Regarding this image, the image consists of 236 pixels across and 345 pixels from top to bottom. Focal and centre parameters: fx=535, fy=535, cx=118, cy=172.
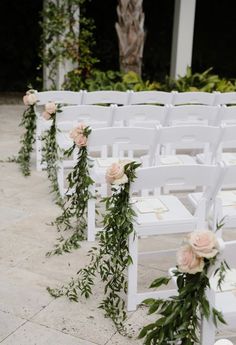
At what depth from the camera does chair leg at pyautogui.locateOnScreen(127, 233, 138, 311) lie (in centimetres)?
316

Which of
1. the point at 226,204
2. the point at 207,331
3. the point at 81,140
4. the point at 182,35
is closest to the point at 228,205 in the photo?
the point at 226,204

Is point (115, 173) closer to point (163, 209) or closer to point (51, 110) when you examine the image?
point (163, 209)

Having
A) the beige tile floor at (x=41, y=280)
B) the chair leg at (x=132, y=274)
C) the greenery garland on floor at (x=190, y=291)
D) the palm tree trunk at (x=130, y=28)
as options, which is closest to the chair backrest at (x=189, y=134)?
the beige tile floor at (x=41, y=280)

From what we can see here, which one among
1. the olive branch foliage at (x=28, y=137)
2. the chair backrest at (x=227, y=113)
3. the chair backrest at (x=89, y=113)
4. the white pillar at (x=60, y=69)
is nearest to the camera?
the chair backrest at (x=89, y=113)

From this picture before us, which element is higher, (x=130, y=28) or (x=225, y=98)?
(x=130, y=28)

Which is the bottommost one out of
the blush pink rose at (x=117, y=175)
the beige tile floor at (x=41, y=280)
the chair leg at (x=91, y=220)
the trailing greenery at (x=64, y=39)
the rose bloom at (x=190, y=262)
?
the beige tile floor at (x=41, y=280)

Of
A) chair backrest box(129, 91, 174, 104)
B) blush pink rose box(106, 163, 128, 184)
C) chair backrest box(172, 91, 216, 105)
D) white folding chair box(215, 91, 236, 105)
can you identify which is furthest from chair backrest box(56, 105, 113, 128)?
blush pink rose box(106, 163, 128, 184)

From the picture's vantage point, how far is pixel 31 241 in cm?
425

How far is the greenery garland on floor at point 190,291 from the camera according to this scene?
196 cm

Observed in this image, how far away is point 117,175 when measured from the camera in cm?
300

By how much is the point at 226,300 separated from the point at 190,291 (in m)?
0.43

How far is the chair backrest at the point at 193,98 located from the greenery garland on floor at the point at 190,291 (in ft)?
14.8

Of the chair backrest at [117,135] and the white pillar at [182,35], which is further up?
the white pillar at [182,35]

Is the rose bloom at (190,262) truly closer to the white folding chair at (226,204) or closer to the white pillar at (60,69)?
the white folding chair at (226,204)
